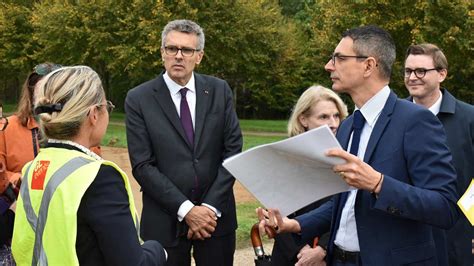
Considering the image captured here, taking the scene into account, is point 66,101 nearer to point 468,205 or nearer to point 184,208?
point 184,208

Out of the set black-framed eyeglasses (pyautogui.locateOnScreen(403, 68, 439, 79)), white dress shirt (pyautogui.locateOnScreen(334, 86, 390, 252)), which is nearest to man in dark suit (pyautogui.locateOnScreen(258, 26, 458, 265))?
white dress shirt (pyautogui.locateOnScreen(334, 86, 390, 252))

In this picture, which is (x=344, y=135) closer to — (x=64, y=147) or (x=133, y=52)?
(x=64, y=147)

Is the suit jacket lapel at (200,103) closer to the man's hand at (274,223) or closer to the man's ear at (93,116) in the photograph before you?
the man's hand at (274,223)

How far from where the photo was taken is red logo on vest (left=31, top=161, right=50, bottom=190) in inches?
100

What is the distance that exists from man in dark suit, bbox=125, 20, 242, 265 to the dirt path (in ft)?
8.01

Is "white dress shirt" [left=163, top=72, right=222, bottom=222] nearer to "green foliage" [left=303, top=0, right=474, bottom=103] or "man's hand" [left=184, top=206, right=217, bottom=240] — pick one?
"man's hand" [left=184, top=206, right=217, bottom=240]

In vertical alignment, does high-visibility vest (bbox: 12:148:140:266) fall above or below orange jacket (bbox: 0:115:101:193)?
above

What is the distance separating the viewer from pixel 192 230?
421 centimetres

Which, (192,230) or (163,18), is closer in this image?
(192,230)

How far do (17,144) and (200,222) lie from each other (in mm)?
1430

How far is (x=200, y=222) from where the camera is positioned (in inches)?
164

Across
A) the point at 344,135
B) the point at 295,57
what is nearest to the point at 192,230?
the point at 344,135

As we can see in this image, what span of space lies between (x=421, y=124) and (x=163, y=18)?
26672mm

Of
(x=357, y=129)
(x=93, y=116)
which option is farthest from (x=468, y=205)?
(x=93, y=116)
